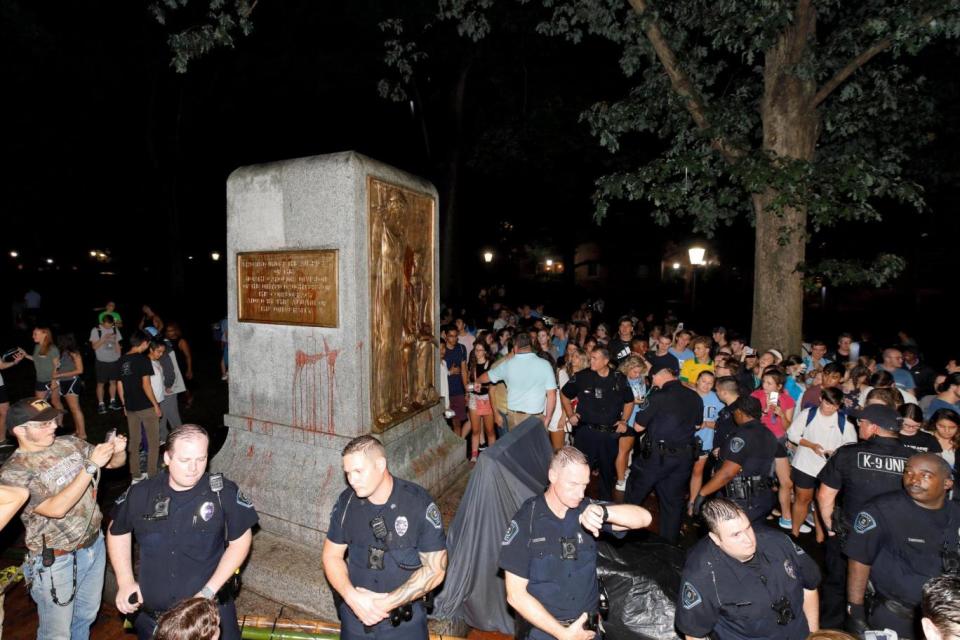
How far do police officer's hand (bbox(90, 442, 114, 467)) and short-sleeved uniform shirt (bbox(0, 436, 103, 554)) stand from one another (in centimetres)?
9

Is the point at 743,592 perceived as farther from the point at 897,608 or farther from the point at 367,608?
the point at 367,608

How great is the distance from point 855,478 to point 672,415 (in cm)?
175

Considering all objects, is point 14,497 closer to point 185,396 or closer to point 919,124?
point 185,396

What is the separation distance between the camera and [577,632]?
300cm

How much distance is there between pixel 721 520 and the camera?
296cm

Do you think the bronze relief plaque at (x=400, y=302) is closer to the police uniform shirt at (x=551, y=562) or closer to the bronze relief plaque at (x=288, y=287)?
the bronze relief plaque at (x=288, y=287)

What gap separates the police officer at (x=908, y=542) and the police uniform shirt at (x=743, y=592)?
827 millimetres

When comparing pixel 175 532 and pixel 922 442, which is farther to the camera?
pixel 922 442

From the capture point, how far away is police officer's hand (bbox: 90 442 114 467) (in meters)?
3.70

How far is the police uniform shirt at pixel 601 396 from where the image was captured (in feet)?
22.2

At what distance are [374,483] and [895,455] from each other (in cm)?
400

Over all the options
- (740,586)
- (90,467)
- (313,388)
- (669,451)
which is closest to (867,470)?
(669,451)

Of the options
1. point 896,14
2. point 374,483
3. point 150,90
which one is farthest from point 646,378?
point 150,90

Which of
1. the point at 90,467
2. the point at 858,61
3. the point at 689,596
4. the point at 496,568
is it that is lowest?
the point at 496,568
